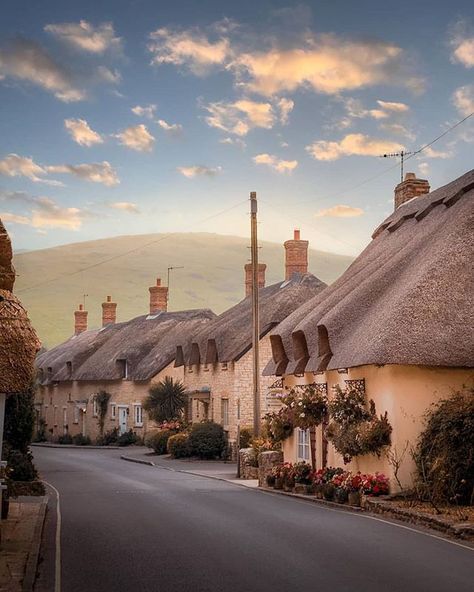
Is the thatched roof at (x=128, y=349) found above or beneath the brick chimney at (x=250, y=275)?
beneath

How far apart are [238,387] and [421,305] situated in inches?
866

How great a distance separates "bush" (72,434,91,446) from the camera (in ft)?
193

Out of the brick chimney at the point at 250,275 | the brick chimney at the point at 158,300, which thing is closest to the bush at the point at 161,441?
the brick chimney at the point at 250,275

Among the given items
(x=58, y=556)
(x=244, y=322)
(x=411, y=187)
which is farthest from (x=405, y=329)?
(x=244, y=322)

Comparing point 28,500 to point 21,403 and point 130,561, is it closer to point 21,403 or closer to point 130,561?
point 21,403

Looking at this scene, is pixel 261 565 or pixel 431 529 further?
pixel 431 529

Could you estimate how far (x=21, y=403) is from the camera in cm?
2425

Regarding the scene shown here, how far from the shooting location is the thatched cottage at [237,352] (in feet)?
136

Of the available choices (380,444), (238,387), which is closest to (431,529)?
(380,444)

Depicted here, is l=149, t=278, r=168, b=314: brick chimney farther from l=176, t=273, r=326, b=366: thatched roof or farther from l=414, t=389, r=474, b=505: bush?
l=414, t=389, r=474, b=505: bush

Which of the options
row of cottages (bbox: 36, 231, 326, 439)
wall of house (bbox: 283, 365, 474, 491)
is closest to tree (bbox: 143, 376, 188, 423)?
row of cottages (bbox: 36, 231, 326, 439)

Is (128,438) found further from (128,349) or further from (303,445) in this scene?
(303,445)

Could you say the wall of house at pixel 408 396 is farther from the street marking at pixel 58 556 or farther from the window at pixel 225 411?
the window at pixel 225 411

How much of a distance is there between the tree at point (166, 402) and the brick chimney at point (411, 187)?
1946 centimetres
